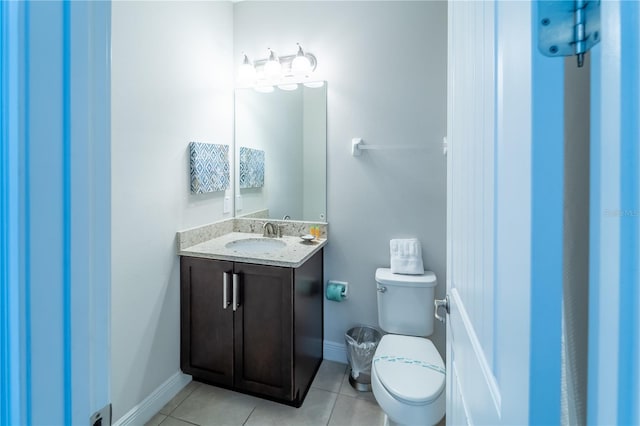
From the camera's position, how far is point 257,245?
2221mm

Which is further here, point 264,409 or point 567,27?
point 264,409

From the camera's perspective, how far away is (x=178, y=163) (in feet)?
6.15

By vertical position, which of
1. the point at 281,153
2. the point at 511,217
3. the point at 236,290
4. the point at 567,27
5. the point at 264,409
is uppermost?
the point at 281,153

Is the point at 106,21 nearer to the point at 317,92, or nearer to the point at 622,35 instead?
the point at 622,35

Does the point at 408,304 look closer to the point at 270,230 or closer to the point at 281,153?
the point at 270,230

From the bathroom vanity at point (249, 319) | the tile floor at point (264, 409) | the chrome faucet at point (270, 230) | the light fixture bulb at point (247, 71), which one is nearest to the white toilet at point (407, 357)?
the tile floor at point (264, 409)

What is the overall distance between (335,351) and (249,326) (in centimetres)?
Result: 78

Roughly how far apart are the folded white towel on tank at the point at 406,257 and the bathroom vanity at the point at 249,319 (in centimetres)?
53

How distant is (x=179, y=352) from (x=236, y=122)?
1.70 metres

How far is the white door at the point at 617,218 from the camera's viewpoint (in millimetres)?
283

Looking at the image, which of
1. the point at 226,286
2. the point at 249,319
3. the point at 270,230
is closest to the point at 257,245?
the point at 270,230

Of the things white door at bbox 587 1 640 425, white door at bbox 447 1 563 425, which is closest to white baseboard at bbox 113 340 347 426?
white door at bbox 447 1 563 425

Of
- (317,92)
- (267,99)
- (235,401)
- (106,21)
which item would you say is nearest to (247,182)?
(267,99)

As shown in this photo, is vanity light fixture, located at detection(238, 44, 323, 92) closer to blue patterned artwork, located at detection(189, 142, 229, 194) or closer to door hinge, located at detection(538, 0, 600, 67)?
blue patterned artwork, located at detection(189, 142, 229, 194)
